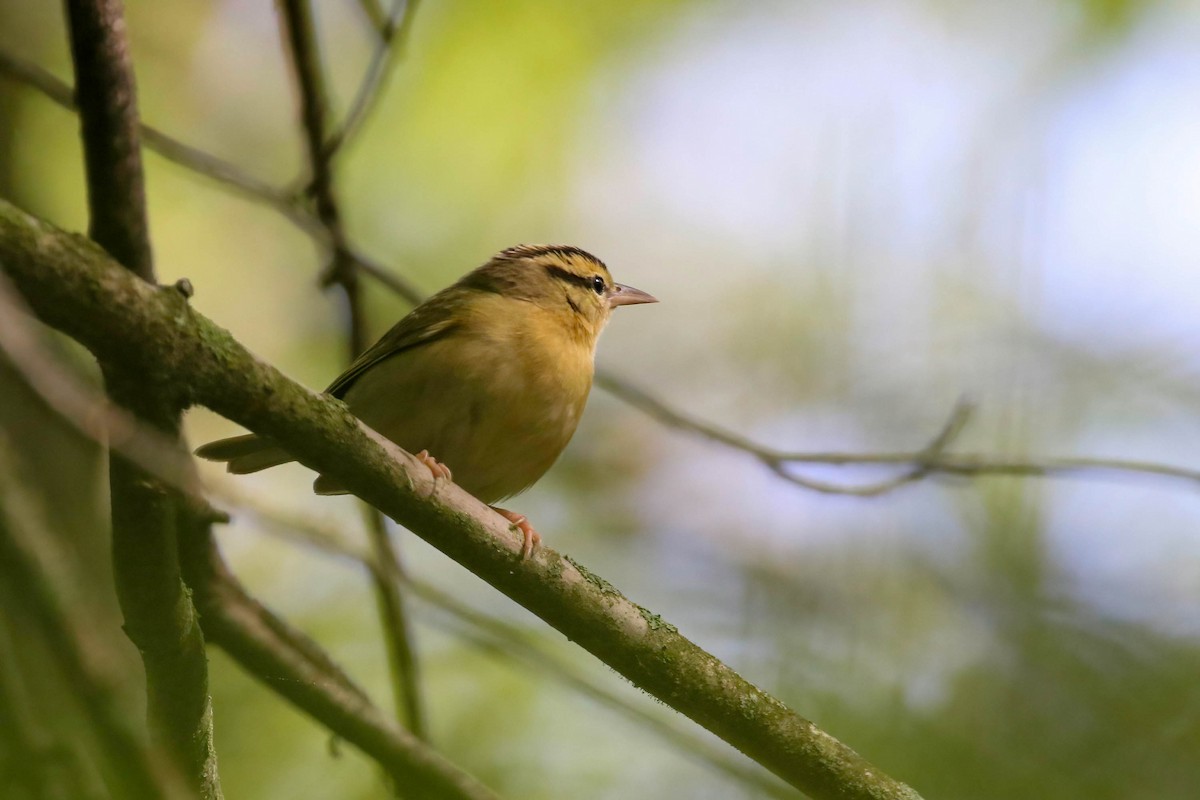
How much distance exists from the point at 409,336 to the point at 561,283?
113 centimetres

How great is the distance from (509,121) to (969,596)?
15.3 ft

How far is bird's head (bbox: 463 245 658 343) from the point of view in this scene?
548 cm

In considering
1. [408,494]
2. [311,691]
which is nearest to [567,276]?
[311,691]

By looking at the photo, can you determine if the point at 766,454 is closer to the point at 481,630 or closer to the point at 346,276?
the point at 481,630

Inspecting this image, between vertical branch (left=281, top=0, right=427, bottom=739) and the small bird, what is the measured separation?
462mm

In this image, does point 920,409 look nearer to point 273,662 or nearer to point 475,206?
point 475,206

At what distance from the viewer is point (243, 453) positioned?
16.3 ft

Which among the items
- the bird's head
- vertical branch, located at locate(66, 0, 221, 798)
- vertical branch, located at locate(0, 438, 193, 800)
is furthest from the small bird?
vertical branch, located at locate(66, 0, 221, 798)

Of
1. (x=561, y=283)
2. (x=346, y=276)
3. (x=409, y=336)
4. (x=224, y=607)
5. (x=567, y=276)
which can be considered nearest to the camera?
(x=224, y=607)

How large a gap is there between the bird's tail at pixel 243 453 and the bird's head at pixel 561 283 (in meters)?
1.34

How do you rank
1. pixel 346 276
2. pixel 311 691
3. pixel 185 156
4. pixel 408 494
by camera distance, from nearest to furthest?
1. pixel 408 494
2. pixel 311 691
3. pixel 185 156
4. pixel 346 276

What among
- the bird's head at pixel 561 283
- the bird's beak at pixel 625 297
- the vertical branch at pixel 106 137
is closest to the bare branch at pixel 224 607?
the vertical branch at pixel 106 137

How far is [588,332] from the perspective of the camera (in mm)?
5496

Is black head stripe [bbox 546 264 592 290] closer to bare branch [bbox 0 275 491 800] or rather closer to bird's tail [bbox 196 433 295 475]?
bird's tail [bbox 196 433 295 475]
